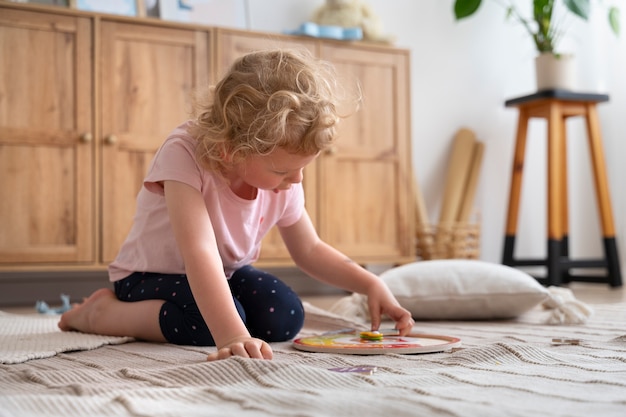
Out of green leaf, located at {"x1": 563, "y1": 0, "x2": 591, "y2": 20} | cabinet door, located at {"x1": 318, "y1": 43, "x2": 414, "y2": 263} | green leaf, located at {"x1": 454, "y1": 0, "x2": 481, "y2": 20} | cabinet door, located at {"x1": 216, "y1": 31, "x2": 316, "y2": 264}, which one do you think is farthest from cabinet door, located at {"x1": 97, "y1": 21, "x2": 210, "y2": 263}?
green leaf, located at {"x1": 563, "y1": 0, "x2": 591, "y2": 20}

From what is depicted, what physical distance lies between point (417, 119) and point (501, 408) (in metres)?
2.65

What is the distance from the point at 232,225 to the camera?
132cm

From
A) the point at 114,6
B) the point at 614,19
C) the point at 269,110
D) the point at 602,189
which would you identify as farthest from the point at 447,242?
the point at 269,110

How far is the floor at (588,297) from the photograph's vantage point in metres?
2.27

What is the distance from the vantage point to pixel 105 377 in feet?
2.89

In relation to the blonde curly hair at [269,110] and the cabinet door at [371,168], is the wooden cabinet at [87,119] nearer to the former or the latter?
the cabinet door at [371,168]

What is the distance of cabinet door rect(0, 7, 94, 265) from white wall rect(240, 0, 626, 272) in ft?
4.00

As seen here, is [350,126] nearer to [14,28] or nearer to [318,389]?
[14,28]

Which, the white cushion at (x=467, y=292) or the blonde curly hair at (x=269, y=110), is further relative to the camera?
the white cushion at (x=467, y=292)

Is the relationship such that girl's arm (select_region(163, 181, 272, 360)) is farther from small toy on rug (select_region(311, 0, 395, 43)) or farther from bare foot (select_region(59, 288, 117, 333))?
small toy on rug (select_region(311, 0, 395, 43))

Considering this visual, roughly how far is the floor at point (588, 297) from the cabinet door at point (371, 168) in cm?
25

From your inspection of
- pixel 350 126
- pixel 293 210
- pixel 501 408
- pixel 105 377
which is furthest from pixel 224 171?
pixel 350 126

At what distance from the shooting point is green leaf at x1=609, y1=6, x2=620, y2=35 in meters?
3.11

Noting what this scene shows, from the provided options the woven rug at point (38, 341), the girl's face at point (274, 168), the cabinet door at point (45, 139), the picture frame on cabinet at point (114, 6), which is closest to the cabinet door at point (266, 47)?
the picture frame on cabinet at point (114, 6)
